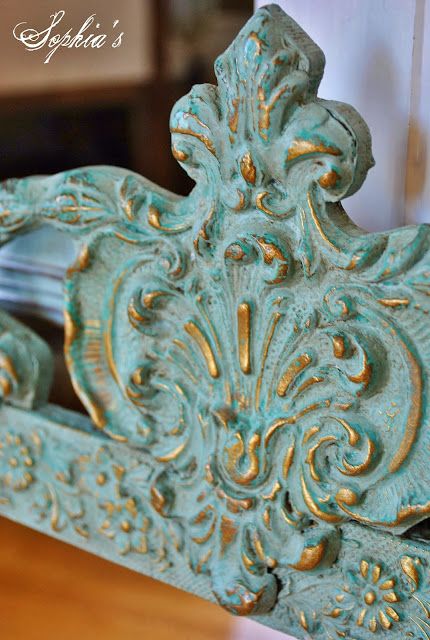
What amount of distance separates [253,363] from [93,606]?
224mm

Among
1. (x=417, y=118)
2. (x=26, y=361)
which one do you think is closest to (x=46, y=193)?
(x=26, y=361)

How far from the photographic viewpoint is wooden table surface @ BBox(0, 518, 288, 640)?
54 centimetres

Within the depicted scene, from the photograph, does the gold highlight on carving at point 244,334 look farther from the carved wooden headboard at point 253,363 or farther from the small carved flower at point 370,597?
the small carved flower at point 370,597

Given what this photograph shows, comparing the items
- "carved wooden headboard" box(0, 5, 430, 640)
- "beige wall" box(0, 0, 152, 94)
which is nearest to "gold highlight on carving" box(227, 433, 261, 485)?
"carved wooden headboard" box(0, 5, 430, 640)

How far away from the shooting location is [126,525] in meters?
0.54

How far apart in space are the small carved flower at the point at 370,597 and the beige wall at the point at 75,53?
31cm

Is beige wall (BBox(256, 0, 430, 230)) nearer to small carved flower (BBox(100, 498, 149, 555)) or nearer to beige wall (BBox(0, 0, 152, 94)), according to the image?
beige wall (BBox(0, 0, 152, 94))

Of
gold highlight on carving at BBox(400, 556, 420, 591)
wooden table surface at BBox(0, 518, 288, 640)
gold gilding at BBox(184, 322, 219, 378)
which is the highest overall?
gold gilding at BBox(184, 322, 219, 378)

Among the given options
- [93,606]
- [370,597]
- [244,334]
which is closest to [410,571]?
[370,597]

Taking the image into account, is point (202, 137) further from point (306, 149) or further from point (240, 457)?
point (240, 457)

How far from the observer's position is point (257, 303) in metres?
0.44

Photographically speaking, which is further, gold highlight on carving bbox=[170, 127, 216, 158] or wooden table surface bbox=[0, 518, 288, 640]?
wooden table surface bbox=[0, 518, 288, 640]

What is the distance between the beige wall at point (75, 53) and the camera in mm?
527

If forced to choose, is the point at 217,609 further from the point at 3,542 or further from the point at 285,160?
the point at 285,160
